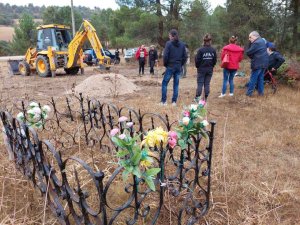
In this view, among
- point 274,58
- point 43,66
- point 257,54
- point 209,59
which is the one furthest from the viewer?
point 43,66

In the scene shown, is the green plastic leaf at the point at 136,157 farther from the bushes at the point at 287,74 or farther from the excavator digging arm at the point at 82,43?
the excavator digging arm at the point at 82,43

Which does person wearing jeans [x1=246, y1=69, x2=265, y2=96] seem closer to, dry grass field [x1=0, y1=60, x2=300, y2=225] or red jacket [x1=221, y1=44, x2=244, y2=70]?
red jacket [x1=221, y1=44, x2=244, y2=70]

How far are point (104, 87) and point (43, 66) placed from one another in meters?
5.58

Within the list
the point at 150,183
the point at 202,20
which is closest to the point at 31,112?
the point at 150,183

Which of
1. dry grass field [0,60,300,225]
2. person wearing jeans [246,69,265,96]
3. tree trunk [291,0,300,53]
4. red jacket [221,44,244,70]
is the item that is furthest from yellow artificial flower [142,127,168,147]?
tree trunk [291,0,300,53]

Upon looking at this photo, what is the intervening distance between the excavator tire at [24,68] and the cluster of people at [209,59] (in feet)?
29.0

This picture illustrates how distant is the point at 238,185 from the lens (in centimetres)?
270

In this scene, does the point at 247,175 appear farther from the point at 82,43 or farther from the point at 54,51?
the point at 54,51

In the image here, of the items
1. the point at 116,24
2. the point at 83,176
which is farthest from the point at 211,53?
the point at 116,24

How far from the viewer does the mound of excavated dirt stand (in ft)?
24.6

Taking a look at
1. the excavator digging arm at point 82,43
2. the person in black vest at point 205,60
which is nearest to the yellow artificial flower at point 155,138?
the person in black vest at point 205,60

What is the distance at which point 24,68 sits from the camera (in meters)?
12.4

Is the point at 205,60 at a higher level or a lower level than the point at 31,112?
higher

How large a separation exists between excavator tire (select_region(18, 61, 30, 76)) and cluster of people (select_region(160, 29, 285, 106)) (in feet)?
29.0
